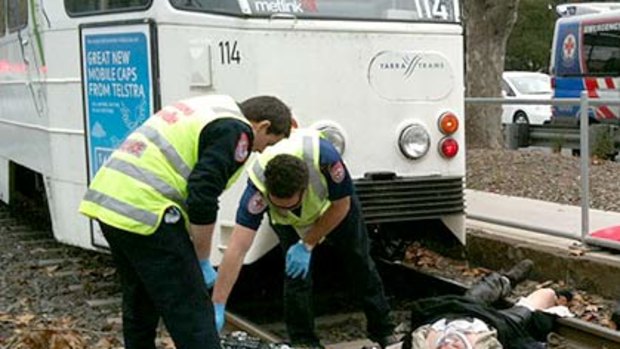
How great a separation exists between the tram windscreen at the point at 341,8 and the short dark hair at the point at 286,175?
5.00ft

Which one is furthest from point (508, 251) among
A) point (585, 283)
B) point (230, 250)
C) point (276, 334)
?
point (230, 250)

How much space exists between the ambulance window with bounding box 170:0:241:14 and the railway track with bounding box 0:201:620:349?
1777mm

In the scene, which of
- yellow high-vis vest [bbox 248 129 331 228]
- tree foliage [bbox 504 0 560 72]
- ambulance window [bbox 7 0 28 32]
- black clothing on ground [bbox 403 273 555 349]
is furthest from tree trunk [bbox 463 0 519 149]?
tree foliage [bbox 504 0 560 72]

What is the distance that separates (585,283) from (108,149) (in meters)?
3.16

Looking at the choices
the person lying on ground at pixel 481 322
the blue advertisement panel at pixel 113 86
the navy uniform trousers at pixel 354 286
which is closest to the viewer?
the person lying on ground at pixel 481 322

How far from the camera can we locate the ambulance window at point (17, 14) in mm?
7598

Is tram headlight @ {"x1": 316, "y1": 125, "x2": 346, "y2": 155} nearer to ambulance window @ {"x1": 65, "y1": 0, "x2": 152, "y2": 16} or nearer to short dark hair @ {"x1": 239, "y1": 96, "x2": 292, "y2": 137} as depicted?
ambulance window @ {"x1": 65, "y1": 0, "x2": 152, "y2": 16}

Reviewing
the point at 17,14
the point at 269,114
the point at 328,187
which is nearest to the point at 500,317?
the point at 328,187

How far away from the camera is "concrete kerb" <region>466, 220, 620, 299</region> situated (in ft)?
21.1

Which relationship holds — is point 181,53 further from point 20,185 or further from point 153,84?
point 20,185

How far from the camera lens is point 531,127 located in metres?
15.1

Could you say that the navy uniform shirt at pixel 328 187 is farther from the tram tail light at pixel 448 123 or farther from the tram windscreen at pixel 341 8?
the tram tail light at pixel 448 123

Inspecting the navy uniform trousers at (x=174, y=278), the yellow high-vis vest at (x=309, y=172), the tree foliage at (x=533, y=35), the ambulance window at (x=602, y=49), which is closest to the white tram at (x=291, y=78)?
the yellow high-vis vest at (x=309, y=172)

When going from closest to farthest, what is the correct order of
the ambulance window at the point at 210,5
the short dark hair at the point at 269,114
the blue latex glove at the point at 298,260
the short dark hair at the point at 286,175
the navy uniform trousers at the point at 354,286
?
the short dark hair at the point at 269,114 → the short dark hair at the point at 286,175 → the blue latex glove at the point at 298,260 → the navy uniform trousers at the point at 354,286 → the ambulance window at the point at 210,5
